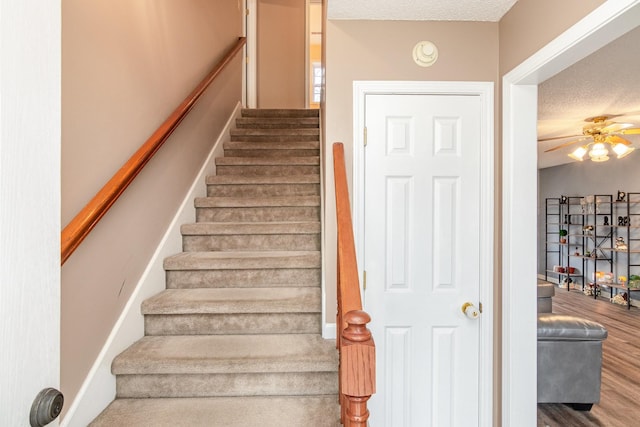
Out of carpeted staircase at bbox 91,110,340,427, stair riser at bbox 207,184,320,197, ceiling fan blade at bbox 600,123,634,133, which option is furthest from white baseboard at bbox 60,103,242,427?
ceiling fan blade at bbox 600,123,634,133

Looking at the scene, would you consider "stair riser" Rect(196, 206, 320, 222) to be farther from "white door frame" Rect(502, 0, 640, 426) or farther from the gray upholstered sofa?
the gray upholstered sofa

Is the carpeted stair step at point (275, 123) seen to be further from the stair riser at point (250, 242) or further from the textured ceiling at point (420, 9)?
the textured ceiling at point (420, 9)

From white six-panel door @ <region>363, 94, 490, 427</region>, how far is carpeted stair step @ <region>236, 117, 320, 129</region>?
84.2 inches

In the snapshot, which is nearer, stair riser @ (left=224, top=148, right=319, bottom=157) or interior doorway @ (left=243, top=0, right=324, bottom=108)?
stair riser @ (left=224, top=148, right=319, bottom=157)

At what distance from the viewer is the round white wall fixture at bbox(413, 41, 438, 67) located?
1.99 m

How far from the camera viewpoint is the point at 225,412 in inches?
61.7

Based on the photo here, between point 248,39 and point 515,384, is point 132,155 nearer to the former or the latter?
point 515,384

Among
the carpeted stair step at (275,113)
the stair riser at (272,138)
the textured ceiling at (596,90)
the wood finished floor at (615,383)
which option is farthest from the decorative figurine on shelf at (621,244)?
the stair riser at (272,138)

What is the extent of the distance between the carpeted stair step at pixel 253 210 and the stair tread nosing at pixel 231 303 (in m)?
0.76

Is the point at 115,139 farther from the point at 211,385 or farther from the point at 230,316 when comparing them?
the point at 211,385

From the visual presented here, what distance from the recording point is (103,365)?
1.62 metres

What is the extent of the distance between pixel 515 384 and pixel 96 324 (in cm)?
203

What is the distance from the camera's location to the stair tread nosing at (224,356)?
1673 millimetres

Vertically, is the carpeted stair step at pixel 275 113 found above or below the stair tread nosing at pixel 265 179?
above
